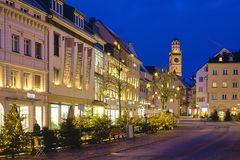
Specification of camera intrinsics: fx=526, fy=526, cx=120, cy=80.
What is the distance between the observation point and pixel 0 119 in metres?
36.7

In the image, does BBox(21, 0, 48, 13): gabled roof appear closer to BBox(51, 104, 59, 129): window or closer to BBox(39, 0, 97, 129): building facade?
BBox(39, 0, 97, 129): building facade

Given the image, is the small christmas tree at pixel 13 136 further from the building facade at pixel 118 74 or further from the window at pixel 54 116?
the building facade at pixel 118 74

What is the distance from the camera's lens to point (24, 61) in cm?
4100

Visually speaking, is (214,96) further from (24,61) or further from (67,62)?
(24,61)

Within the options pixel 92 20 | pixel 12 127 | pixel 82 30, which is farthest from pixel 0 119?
pixel 92 20

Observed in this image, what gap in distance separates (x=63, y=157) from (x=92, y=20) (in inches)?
2177

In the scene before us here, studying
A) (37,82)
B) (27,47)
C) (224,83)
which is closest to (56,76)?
(37,82)

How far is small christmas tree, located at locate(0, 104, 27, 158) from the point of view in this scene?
1078 inches

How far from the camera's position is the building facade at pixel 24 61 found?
37.4 m

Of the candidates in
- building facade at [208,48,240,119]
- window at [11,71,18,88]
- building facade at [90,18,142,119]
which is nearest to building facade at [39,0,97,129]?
building facade at [90,18,142,119]

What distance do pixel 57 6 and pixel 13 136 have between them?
23.4m

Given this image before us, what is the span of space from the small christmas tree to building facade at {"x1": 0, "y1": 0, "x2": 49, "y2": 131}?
859 cm

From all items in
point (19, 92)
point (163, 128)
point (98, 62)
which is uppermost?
point (98, 62)

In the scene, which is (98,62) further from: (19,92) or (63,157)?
(63,157)
